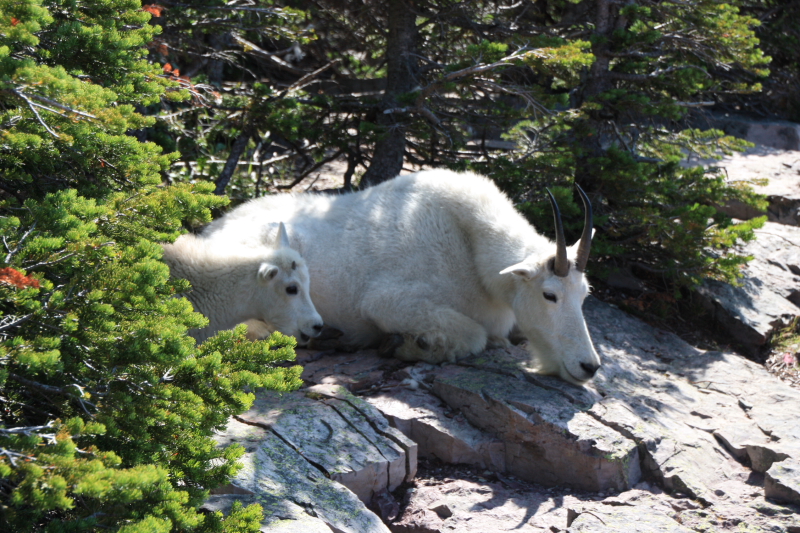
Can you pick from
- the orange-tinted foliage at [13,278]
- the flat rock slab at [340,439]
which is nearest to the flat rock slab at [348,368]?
the flat rock slab at [340,439]

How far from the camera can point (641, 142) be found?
8469mm

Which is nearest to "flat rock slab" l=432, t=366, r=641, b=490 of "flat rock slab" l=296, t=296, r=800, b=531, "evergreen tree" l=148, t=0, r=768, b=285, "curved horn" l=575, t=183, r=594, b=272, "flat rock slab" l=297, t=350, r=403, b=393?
"flat rock slab" l=296, t=296, r=800, b=531

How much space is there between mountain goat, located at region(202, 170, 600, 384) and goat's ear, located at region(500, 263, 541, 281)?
0.04ft

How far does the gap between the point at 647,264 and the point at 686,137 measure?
156 cm

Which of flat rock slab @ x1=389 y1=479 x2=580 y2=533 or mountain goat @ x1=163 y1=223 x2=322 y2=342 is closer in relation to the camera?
flat rock slab @ x1=389 y1=479 x2=580 y2=533

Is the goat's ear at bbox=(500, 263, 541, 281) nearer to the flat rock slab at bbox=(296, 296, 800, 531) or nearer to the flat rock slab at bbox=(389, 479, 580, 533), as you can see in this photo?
the flat rock slab at bbox=(296, 296, 800, 531)

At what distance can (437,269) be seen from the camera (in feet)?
21.2

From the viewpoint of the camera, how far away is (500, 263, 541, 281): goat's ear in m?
5.71

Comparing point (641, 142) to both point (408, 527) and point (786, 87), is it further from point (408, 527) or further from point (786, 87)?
point (786, 87)

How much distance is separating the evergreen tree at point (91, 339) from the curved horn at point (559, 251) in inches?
117

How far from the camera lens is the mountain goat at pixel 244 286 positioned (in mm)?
5566

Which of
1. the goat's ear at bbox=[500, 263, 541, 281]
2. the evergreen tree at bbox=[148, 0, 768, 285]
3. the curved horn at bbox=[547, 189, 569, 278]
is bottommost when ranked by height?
the goat's ear at bbox=[500, 263, 541, 281]

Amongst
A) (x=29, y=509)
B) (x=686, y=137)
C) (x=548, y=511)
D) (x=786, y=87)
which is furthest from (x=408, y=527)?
(x=786, y=87)

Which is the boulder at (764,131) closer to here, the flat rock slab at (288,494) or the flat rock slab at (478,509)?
the flat rock slab at (478,509)
